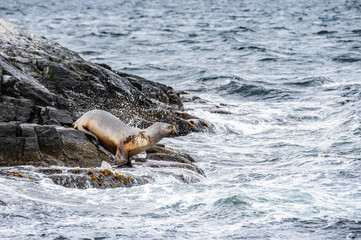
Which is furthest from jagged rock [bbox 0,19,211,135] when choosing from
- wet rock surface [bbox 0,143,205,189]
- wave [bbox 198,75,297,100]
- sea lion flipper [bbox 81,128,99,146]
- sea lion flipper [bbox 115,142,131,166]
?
wave [bbox 198,75,297,100]

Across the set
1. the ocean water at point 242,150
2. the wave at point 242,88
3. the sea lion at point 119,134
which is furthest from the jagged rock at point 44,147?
the wave at point 242,88

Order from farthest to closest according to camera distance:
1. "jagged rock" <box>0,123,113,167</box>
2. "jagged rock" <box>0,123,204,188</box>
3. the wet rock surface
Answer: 1. "jagged rock" <box>0,123,113,167</box>
2. "jagged rock" <box>0,123,204,188</box>
3. the wet rock surface

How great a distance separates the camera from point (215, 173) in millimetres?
11273

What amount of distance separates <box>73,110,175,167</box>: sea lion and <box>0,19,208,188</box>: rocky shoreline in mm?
297

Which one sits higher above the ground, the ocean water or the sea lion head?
the sea lion head

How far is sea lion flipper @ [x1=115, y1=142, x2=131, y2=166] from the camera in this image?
32.9 ft

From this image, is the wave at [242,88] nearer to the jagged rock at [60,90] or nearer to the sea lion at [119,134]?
the jagged rock at [60,90]

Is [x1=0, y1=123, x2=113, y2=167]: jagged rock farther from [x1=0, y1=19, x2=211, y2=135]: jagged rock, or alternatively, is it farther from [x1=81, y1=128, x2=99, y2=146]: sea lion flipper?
[x1=0, y1=19, x2=211, y2=135]: jagged rock

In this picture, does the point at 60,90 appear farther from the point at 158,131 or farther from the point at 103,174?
the point at 103,174

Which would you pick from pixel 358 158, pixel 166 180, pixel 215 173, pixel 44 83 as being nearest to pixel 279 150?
pixel 358 158

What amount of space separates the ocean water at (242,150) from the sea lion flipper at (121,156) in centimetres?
89

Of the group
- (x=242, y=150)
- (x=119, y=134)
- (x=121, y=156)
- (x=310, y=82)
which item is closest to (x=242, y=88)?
(x=310, y=82)

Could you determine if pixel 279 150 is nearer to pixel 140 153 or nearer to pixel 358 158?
pixel 358 158

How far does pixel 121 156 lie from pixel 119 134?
20.6 inches
